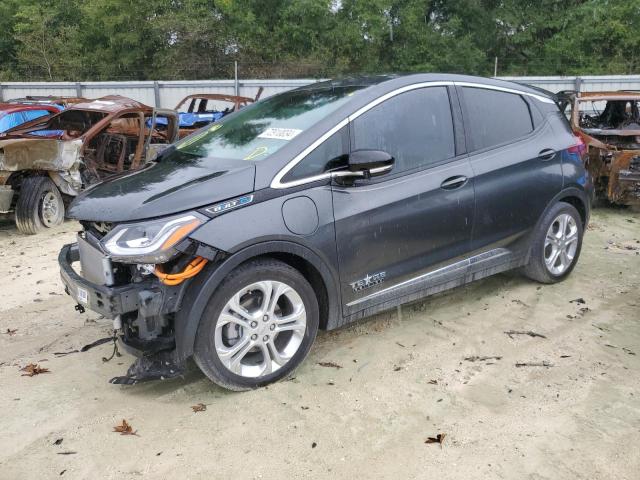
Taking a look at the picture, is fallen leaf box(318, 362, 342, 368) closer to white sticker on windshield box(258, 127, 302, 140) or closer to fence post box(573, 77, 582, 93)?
white sticker on windshield box(258, 127, 302, 140)

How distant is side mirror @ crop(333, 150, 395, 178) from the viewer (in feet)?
11.4

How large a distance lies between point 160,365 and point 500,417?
5.96ft

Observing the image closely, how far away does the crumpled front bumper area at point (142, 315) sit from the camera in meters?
3.00

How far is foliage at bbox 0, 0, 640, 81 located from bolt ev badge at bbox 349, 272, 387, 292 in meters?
23.8

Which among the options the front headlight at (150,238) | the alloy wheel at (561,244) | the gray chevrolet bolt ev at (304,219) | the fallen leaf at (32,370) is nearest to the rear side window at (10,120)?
the gray chevrolet bolt ev at (304,219)

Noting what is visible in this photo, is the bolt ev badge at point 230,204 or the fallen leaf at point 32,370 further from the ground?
the bolt ev badge at point 230,204

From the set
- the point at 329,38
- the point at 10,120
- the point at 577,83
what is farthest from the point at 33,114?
the point at 329,38

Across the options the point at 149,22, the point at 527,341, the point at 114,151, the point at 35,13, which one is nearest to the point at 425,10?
the point at 149,22

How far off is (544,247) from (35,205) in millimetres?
6002

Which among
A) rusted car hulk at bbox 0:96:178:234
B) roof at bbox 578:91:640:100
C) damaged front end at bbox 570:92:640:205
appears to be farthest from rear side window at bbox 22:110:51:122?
roof at bbox 578:91:640:100

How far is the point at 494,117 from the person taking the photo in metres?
4.45

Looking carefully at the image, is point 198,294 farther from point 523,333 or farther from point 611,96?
point 611,96

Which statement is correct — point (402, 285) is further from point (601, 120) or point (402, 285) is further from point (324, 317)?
point (601, 120)

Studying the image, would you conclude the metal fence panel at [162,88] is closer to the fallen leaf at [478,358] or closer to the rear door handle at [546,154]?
the rear door handle at [546,154]
